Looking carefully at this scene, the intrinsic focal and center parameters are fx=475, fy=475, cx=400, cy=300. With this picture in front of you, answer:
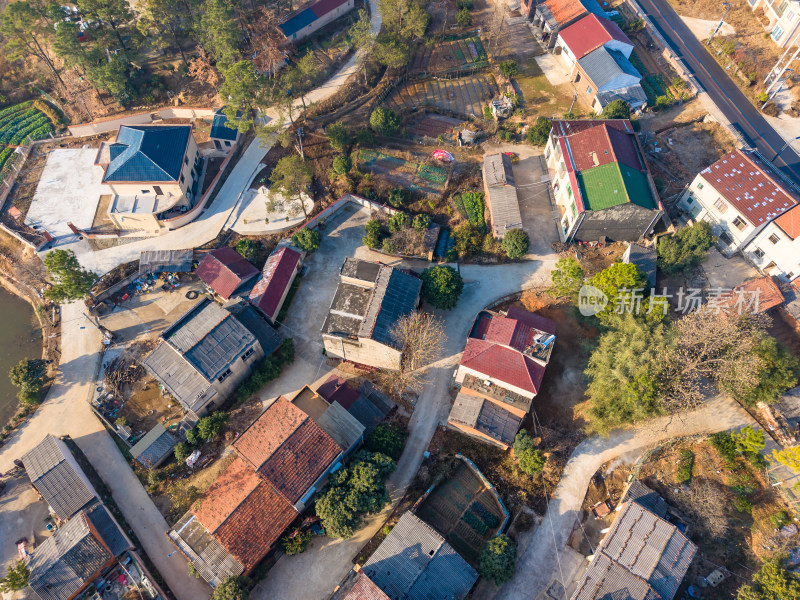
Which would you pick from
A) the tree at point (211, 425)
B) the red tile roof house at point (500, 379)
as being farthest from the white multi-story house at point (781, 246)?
the tree at point (211, 425)

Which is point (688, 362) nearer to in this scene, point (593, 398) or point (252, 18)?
point (593, 398)

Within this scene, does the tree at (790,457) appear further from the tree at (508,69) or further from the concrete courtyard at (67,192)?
the concrete courtyard at (67,192)

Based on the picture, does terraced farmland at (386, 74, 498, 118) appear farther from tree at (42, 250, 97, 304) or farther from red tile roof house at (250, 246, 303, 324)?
tree at (42, 250, 97, 304)

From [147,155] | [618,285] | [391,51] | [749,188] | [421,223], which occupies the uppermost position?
[391,51]

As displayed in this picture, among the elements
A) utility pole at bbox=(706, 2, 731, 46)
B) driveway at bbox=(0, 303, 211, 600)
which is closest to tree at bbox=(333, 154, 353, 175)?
driveway at bbox=(0, 303, 211, 600)

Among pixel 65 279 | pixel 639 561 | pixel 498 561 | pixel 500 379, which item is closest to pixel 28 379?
pixel 65 279

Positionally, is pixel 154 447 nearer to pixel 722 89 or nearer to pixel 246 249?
pixel 246 249
